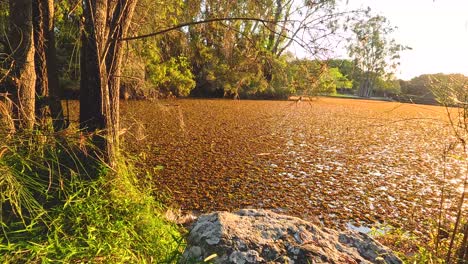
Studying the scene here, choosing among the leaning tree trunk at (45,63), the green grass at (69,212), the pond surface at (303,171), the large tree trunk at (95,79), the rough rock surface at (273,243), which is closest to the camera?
the rough rock surface at (273,243)

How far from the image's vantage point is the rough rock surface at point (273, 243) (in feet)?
4.21

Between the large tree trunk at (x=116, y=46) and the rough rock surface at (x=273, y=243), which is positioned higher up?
the large tree trunk at (x=116, y=46)

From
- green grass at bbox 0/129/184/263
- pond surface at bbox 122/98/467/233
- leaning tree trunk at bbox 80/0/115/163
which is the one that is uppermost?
leaning tree trunk at bbox 80/0/115/163

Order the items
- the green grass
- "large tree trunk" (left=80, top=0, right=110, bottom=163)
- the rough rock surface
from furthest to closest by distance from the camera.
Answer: "large tree trunk" (left=80, top=0, right=110, bottom=163) → the green grass → the rough rock surface

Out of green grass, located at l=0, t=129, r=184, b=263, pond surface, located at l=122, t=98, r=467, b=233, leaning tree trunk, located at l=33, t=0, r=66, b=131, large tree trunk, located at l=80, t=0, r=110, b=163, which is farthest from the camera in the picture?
pond surface, located at l=122, t=98, r=467, b=233

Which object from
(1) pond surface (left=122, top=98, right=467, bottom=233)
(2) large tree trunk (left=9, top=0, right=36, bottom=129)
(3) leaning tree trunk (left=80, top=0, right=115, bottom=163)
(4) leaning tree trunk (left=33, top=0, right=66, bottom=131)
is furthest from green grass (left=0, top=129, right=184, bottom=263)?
(1) pond surface (left=122, top=98, right=467, bottom=233)

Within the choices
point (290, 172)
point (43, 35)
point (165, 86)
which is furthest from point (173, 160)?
point (165, 86)

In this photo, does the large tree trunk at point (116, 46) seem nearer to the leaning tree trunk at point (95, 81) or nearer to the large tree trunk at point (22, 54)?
the leaning tree trunk at point (95, 81)

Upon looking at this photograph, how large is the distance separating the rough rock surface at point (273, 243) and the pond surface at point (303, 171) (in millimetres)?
680

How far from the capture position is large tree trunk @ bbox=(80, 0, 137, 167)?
199 centimetres

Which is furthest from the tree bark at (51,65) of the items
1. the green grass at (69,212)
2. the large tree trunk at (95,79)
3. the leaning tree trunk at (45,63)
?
the green grass at (69,212)

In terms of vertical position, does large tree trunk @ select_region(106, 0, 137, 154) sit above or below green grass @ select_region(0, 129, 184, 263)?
above

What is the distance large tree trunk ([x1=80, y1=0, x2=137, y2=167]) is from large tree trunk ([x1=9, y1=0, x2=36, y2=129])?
35cm

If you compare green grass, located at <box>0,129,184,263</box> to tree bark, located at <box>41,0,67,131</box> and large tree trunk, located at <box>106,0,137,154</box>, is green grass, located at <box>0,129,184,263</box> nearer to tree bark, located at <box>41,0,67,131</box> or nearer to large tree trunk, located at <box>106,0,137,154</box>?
large tree trunk, located at <box>106,0,137,154</box>
